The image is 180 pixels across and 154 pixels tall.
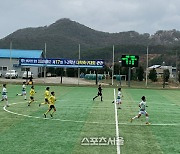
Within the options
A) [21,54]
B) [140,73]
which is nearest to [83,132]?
[21,54]

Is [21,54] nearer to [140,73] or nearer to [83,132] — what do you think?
[140,73]

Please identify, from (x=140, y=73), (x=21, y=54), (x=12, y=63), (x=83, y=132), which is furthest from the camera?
(x=140, y=73)

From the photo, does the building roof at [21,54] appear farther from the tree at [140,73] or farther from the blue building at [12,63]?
the tree at [140,73]

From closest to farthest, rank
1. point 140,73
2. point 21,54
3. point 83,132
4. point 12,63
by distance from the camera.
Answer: point 83,132, point 12,63, point 21,54, point 140,73

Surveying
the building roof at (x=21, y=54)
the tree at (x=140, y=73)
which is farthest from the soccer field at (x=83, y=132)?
the tree at (x=140, y=73)

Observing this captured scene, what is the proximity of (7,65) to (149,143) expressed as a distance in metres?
68.1

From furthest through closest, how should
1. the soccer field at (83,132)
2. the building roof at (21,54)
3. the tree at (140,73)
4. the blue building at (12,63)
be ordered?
1. the tree at (140,73)
2. the building roof at (21,54)
3. the blue building at (12,63)
4. the soccer field at (83,132)

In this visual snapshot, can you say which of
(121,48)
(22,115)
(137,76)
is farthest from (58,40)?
(22,115)

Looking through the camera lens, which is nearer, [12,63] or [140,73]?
[12,63]

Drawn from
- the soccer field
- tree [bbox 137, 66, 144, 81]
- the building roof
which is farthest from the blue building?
the soccer field

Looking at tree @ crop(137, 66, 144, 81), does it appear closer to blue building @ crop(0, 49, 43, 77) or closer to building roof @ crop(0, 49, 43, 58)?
building roof @ crop(0, 49, 43, 58)

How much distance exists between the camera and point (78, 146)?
15.0m

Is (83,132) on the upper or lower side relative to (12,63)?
lower

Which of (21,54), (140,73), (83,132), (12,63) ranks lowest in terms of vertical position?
(83,132)
